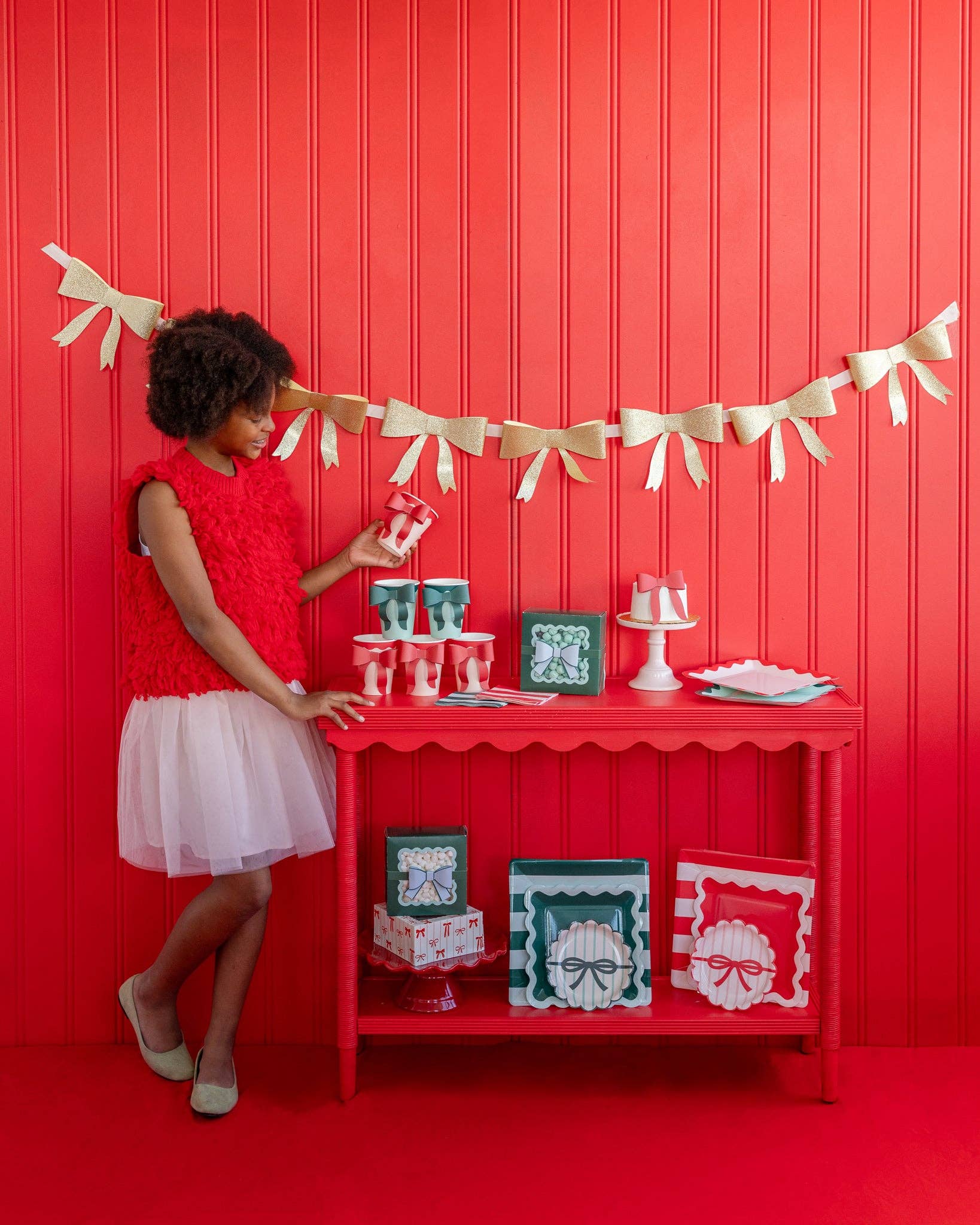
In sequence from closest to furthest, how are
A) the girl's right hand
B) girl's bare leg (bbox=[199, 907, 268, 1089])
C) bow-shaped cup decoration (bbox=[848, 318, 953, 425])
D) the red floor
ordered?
the red floor
the girl's right hand
girl's bare leg (bbox=[199, 907, 268, 1089])
bow-shaped cup decoration (bbox=[848, 318, 953, 425])

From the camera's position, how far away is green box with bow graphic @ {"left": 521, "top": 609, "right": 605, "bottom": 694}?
6.52 feet

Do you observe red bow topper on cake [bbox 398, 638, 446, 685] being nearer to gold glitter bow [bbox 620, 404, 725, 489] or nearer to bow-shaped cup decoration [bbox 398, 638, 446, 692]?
bow-shaped cup decoration [bbox 398, 638, 446, 692]

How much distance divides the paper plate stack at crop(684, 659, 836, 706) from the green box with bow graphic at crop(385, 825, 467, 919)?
1.91 ft

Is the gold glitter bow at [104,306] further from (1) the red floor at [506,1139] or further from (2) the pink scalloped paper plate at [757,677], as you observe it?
(1) the red floor at [506,1139]

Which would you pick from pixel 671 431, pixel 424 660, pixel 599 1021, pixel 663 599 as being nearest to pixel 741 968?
pixel 599 1021

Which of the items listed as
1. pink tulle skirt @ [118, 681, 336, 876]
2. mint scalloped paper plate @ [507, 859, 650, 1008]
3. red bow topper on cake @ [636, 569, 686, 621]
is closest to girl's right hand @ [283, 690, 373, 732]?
pink tulle skirt @ [118, 681, 336, 876]

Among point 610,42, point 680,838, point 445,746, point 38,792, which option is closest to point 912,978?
point 680,838

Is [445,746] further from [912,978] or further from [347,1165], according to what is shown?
[912,978]

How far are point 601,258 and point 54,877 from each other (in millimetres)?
1758

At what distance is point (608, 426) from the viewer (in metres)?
2.14

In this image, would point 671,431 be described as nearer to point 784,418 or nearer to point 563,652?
point 784,418

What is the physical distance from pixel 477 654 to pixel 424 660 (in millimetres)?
106

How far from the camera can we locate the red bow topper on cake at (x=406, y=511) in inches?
80.8

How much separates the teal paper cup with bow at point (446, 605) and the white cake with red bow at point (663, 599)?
1.15 feet
